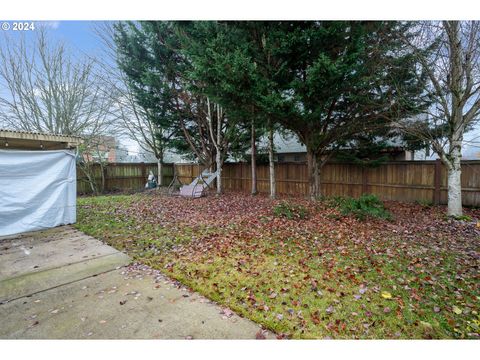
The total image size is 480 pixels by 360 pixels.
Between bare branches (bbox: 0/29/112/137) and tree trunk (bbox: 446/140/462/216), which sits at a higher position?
bare branches (bbox: 0/29/112/137)

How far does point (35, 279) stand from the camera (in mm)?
3148

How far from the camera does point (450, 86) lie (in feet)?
17.9

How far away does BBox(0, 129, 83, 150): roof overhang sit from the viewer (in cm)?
487

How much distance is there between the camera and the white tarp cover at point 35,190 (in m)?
5.02

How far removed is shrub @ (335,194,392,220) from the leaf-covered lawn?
0.17m

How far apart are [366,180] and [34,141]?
10.0m

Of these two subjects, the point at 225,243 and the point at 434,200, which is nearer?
the point at 225,243

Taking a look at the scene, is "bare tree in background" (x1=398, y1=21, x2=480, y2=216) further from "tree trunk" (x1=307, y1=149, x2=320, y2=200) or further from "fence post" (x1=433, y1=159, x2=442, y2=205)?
"tree trunk" (x1=307, y1=149, x2=320, y2=200)

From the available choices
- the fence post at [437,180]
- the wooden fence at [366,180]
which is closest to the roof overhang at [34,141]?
the wooden fence at [366,180]

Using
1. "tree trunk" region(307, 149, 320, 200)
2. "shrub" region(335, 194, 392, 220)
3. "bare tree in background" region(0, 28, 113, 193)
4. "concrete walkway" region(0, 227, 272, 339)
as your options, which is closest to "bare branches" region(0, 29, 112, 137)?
"bare tree in background" region(0, 28, 113, 193)

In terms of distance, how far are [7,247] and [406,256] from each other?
270 inches

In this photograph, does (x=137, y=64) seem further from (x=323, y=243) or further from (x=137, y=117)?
(x=323, y=243)

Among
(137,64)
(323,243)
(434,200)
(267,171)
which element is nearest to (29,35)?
(137,64)

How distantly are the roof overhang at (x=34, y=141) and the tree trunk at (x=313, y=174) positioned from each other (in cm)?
641
